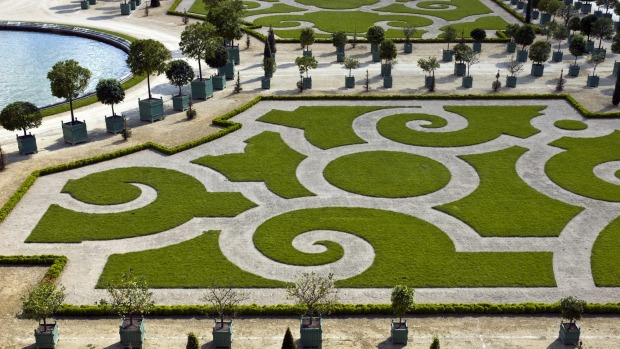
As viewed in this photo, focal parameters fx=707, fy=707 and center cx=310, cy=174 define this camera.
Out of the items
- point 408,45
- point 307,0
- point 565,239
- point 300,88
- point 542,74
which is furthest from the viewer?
point 307,0

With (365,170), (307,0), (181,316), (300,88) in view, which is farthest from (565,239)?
(307,0)

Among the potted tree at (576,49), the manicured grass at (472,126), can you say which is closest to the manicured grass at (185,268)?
the manicured grass at (472,126)

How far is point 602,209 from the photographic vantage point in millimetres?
50750

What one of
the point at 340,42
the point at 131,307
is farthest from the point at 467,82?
the point at 131,307

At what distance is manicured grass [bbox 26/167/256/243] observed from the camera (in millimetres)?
47656

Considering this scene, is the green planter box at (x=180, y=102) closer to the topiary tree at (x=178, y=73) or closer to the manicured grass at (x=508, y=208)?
the topiary tree at (x=178, y=73)

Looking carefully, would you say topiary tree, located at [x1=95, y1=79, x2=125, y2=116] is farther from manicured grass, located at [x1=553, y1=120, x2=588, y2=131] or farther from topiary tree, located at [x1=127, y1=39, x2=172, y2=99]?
manicured grass, located at [x1=553, y1=120, x2=588, y2=131]

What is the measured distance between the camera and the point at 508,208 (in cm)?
5053

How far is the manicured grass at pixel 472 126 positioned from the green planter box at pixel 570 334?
2757cm

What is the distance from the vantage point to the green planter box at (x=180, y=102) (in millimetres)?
71062

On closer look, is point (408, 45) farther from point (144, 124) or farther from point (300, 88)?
point (144, 124)

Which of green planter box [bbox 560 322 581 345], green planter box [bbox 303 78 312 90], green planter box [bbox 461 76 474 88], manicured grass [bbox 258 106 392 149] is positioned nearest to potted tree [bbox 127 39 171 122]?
manicured grass [bbox 258 106 392 149]

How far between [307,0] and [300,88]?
51230mm

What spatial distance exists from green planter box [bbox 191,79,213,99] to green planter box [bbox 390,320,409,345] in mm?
43779
